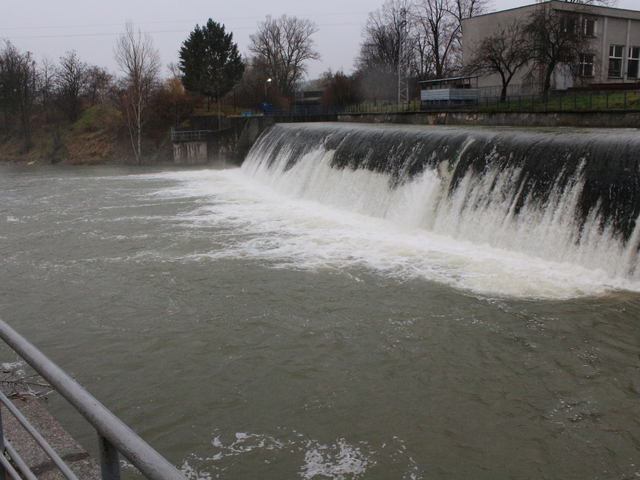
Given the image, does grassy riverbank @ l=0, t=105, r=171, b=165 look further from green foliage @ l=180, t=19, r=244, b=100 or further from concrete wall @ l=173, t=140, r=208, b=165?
green foliage @ l=180, t=19, r=244, b=100

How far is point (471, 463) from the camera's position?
17.7ft

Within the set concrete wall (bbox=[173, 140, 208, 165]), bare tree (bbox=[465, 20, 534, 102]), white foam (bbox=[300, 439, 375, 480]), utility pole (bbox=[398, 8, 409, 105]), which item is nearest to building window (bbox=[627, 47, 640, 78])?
bare tree (bbox=[465, 20, 534, 102])

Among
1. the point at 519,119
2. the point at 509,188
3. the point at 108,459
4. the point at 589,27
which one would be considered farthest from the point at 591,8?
the point at 108,459

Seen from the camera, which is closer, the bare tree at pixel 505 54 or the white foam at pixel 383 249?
the white foam at pixel 383 249

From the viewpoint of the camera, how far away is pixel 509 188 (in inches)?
511

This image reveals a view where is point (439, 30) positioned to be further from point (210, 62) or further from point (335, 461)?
point (335, 461)

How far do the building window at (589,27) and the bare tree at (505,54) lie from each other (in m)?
3.96

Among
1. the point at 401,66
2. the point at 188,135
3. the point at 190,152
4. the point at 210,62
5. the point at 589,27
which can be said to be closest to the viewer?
the point at 589,27

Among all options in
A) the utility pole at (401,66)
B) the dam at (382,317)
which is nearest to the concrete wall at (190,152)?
the utility pole at (401,66)

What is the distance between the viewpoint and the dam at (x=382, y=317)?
5766 mm

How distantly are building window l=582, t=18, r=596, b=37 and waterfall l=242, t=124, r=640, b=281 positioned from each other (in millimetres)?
24260

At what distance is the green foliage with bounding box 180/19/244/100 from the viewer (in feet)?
172

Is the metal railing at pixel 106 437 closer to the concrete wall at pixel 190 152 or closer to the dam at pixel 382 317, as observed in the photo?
the dam at pixel 382 317

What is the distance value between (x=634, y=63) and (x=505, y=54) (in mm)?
10166
